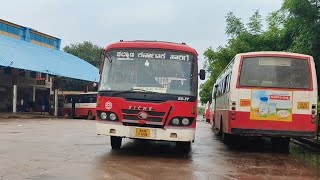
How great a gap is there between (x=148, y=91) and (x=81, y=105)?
103 feet

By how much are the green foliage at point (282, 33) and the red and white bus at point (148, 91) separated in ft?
19.2

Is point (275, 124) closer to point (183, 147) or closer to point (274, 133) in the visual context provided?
point (274, 133)

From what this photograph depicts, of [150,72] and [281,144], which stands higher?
[150,72]

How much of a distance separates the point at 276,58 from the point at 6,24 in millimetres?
35394

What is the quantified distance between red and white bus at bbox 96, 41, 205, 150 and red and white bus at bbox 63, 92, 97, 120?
28.6 m

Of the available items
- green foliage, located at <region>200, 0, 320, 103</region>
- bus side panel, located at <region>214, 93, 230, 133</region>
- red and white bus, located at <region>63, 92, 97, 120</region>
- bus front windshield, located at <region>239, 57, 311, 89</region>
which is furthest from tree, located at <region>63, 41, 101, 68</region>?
bus front windshield, located at <region>239, 57, 311, 89</region>

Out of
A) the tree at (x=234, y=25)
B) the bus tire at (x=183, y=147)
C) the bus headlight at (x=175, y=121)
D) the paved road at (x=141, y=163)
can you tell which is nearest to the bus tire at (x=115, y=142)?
the paved road at (x=141, y=163)

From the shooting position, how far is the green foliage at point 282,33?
14.9m

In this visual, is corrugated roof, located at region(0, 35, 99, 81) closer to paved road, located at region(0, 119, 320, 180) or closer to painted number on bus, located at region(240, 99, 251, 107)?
paved road, located at region(0, 119, 320, 180)

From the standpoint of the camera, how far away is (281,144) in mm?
14078

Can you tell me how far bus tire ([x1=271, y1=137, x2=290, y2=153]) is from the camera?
45.2 ft

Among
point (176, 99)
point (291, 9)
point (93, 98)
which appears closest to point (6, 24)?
point (93, 98)

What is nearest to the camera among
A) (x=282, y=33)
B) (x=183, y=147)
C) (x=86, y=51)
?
(x=183, y=147)

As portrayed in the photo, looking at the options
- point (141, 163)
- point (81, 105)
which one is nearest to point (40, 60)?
point (81, 105)
